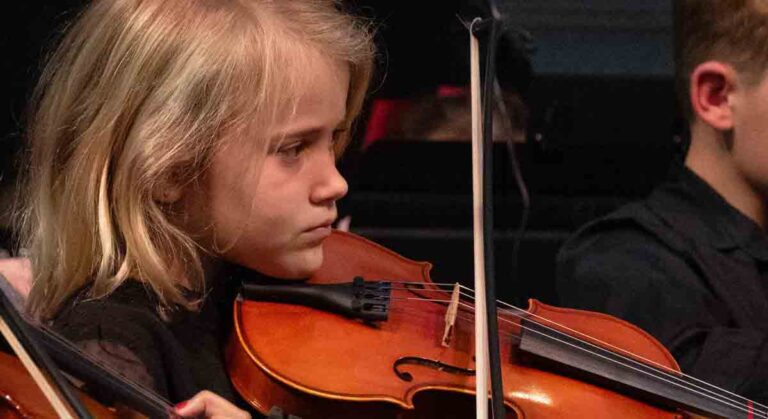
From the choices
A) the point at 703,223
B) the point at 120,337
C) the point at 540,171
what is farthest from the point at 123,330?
the point at 540,171

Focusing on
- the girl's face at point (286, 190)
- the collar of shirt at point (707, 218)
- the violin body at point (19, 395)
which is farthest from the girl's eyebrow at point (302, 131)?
the collar of shirt at point (707, 218)

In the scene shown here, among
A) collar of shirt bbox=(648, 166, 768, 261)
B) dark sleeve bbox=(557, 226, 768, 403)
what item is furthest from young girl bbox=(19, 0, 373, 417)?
collar of shirt bbox=(648, 166, 768, 261)

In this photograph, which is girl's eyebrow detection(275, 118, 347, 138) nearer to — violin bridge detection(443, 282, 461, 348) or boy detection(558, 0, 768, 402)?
violin bridge detection(443, 282, 461, 348)

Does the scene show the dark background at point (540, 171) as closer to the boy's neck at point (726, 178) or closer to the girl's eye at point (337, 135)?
the boy's neck at point (726, 178)

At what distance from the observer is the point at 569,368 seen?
97 cm

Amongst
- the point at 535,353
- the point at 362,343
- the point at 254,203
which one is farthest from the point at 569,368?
the point at 254,203

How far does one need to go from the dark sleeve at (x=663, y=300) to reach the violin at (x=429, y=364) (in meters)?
0.11

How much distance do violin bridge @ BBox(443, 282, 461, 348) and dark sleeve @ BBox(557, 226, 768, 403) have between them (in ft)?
0.88

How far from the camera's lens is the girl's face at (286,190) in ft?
3.15

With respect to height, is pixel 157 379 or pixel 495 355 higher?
pixel 495 355

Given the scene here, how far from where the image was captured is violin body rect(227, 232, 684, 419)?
902 mm

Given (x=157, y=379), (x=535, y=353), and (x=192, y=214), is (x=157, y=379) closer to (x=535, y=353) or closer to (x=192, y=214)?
(x=192, y=214)

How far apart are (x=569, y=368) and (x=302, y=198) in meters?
0.26

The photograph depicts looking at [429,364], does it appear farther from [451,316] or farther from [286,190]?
[286,190]
